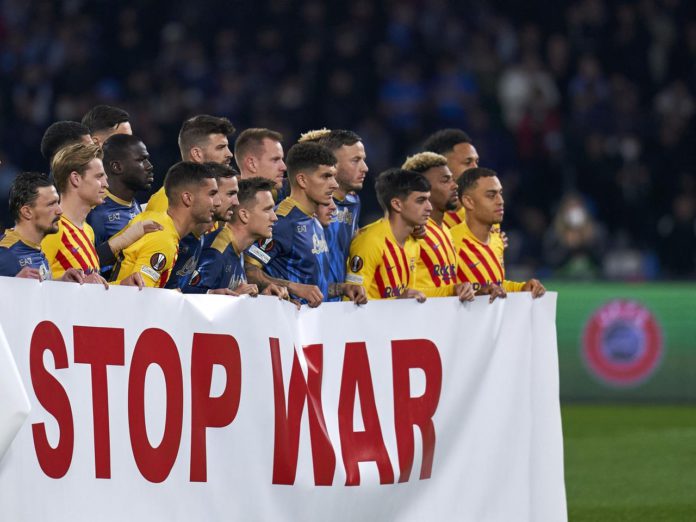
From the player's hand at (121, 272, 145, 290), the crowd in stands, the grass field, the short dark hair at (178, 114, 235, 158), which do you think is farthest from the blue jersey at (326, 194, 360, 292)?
the crowd in stands

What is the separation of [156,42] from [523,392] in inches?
492

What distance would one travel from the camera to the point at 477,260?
343 inches

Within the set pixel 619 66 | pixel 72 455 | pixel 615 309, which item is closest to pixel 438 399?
pixel 72 455

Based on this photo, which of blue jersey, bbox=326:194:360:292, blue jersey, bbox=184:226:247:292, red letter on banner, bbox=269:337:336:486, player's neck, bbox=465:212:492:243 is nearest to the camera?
red letter on banner, bbox=269:337:336:486

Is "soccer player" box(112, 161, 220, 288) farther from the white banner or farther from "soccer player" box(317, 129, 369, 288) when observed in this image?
"soccer player" box(317, 129, 369, 288)

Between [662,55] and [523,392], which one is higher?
[662,55]

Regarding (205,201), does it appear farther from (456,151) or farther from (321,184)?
Answer: (456,151)

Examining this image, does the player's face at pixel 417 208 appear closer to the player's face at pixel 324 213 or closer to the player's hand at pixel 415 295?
the player's face at pixel 324 213

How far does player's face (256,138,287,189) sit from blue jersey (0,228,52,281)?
2.05 meters

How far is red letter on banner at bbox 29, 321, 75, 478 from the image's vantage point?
611cm

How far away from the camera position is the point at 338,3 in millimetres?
18938

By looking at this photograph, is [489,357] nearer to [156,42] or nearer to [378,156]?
[378,156]

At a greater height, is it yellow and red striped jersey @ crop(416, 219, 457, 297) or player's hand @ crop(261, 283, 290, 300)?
yellow and red striped jersey @ crop(416, 219, 457, 297)

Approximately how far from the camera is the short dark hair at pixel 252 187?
7.52 meters
